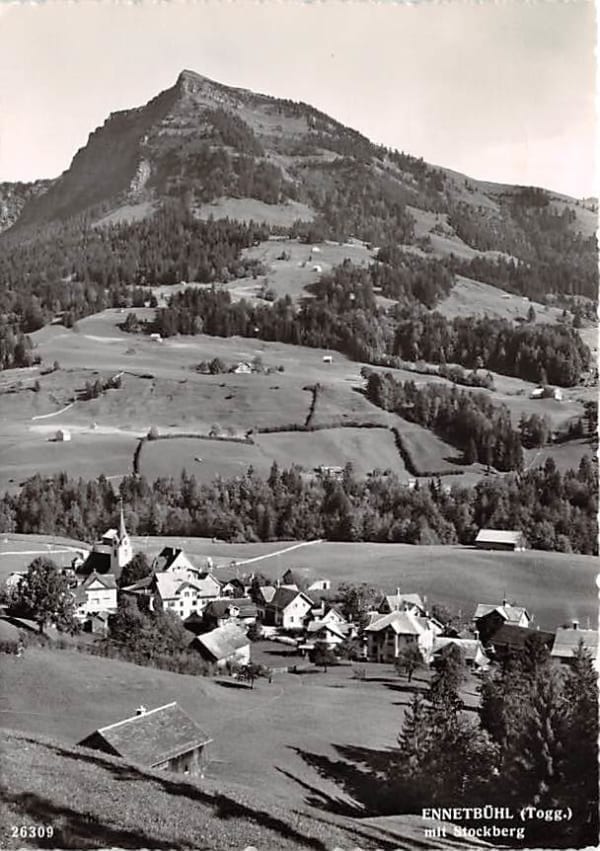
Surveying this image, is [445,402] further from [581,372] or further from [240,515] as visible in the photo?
[240,515]

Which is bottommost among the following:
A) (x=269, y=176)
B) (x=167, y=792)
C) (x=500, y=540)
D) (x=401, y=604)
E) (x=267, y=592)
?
(x=167, y=792)

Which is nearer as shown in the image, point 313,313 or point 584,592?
point 584,592

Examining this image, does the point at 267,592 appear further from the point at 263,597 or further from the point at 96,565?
the point at 96,565

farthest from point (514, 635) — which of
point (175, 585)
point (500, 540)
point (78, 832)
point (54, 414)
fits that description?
point (54, 414)

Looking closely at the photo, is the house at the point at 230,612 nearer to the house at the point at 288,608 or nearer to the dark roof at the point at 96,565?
the house at the point at 288,608

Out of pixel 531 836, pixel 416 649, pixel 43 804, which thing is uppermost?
pixel 416 649

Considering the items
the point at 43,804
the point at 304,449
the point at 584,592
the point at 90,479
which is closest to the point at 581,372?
the point at 584,592

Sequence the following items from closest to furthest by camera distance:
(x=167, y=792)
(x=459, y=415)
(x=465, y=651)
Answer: (x=167, y=792) < (x=465, y=651) < (x=459, y=415)

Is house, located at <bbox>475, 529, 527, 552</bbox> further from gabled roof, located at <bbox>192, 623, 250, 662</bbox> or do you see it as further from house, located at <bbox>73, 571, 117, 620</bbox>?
house, located at <bbox>73, 571, 117, 620</bbox>
